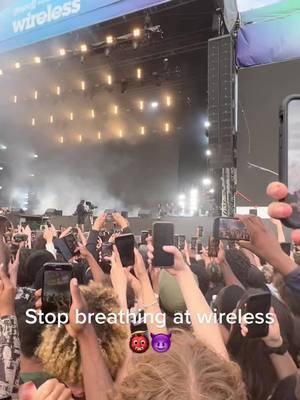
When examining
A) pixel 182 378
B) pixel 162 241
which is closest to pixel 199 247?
pixel 162 241

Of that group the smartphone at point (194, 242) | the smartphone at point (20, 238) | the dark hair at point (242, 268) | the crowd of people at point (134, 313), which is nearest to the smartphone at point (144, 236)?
the crowd of people at point (134, 313)

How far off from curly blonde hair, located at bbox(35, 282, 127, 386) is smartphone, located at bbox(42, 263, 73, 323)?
0.16 feet

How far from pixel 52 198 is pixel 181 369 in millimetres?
889

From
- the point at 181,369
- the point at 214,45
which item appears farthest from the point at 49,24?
the point at 181,369

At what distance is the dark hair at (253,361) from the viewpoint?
0.97m

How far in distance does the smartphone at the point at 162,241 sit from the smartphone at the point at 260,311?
22cm

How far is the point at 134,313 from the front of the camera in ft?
3.46

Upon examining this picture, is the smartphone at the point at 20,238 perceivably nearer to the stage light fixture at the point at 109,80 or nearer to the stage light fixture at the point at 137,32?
the stage light fixture at the point at 109,80

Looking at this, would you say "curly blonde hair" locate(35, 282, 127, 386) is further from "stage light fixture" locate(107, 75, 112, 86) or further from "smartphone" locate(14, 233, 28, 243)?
"stage light fixture" locate(107, 75, 112, 86)

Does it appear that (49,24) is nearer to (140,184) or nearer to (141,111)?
(141,111)

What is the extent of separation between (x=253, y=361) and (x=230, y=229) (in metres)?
0.37

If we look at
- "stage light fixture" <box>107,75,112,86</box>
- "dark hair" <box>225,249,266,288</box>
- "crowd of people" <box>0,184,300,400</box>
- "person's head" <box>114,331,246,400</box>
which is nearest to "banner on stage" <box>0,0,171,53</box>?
"stage light fixture" <box>107,75,112,86</box>

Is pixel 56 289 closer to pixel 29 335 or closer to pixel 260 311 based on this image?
pixel 29 335

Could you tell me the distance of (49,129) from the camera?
137cm
